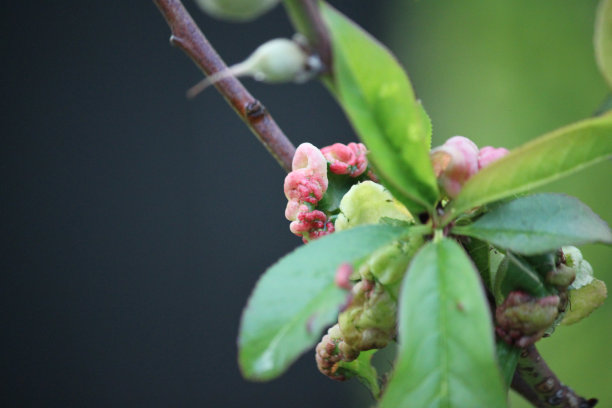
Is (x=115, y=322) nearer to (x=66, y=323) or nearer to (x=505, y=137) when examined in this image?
(x=66, y=323)

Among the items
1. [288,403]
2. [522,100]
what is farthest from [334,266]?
[288,403]

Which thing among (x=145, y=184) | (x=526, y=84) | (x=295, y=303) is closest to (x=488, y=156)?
(x=295, y=303)

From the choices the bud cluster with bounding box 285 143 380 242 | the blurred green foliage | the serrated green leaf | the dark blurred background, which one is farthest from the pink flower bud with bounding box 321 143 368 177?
the dark blurred background

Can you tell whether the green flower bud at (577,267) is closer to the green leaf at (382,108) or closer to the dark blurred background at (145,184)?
the green leaf at (382,108)

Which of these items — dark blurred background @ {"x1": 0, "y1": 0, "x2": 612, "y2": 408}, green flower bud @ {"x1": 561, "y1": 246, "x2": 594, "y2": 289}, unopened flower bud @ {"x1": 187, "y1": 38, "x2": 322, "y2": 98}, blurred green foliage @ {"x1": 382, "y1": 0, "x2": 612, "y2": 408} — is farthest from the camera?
dark blurred background @ {"x1": 0, "y1": 0, "x2": 612, "y2": 408}

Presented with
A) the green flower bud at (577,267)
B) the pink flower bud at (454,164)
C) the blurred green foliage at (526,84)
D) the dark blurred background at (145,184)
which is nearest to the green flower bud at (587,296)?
the green flower bud at (577,267)

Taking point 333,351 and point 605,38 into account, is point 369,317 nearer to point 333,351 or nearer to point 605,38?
point 333,351

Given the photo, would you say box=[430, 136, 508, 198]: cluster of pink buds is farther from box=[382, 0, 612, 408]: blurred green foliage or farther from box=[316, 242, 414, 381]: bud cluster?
box=[382, 0, 612, 408]: blurred green foliage

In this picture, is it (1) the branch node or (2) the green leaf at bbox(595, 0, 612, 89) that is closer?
(2) the green leaf at bbox(595, 0, 612, 89)
